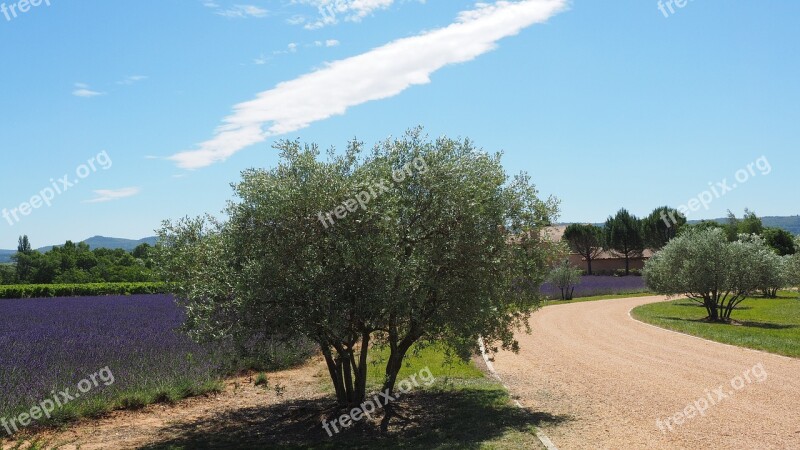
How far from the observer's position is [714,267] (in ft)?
106

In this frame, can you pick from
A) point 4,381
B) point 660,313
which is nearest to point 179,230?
point 4,381

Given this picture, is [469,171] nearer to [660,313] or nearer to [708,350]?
[708,350]

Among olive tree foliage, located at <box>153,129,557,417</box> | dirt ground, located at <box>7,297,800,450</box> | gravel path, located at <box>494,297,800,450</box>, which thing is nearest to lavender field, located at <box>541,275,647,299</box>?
gravel path, located at <box>494,297,800,450</box>

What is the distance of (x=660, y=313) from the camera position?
117 ft

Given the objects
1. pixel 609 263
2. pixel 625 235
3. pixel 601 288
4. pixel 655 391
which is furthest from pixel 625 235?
pixel 655 391

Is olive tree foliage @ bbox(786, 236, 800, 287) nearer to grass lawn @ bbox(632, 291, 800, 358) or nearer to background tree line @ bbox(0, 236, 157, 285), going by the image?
grass lawn @ bbox(632, 291, 800, 358)

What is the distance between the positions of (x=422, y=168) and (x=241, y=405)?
21.3 ft

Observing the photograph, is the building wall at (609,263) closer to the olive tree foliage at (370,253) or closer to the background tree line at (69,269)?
the background tree line at (69,269)

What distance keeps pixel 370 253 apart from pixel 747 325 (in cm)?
2761

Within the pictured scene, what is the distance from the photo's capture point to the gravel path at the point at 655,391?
31.6 feet

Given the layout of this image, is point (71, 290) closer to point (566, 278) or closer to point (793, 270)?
point (566, 278)

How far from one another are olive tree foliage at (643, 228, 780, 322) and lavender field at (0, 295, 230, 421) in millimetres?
26226

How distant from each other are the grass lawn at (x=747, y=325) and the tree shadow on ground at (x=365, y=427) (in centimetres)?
1163

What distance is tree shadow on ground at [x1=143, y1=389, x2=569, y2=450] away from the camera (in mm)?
9856
